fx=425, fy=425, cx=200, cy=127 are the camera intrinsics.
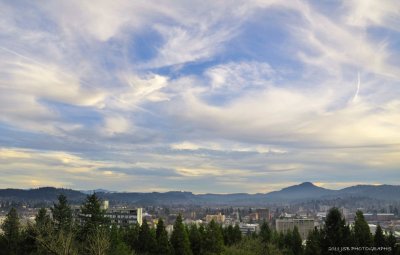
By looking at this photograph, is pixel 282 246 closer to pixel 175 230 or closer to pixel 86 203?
pixel 175 230

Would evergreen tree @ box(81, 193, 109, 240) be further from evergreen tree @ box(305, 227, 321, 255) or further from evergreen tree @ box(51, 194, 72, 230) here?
evergreen tree @ box(305, 227, 321, 255)

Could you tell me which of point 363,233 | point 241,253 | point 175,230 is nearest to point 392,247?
point 363,233

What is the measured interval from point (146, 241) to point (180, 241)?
12.9 ft

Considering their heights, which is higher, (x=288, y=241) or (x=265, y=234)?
(x=265, y=234)

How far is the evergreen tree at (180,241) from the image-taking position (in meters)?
48.7

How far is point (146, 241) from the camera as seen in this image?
4912 centimetres

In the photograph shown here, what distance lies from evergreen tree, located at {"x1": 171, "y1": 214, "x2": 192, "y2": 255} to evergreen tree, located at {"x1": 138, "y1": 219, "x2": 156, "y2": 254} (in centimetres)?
243

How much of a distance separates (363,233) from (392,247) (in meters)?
2.91

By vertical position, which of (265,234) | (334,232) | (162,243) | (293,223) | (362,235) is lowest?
(293,223)

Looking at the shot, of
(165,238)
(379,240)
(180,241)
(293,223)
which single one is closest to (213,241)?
(180,241)

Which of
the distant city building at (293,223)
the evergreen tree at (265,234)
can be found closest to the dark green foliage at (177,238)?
the evergreen tree at (265,234)

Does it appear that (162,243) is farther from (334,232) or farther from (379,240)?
(379,240)

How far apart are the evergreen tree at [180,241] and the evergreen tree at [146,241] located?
2427 mm

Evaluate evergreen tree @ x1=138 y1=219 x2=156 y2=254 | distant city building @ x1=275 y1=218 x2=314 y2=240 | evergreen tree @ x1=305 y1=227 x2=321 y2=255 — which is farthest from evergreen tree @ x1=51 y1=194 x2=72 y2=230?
distant city building @ x1=275 y1=218 x2=314 y2=240
